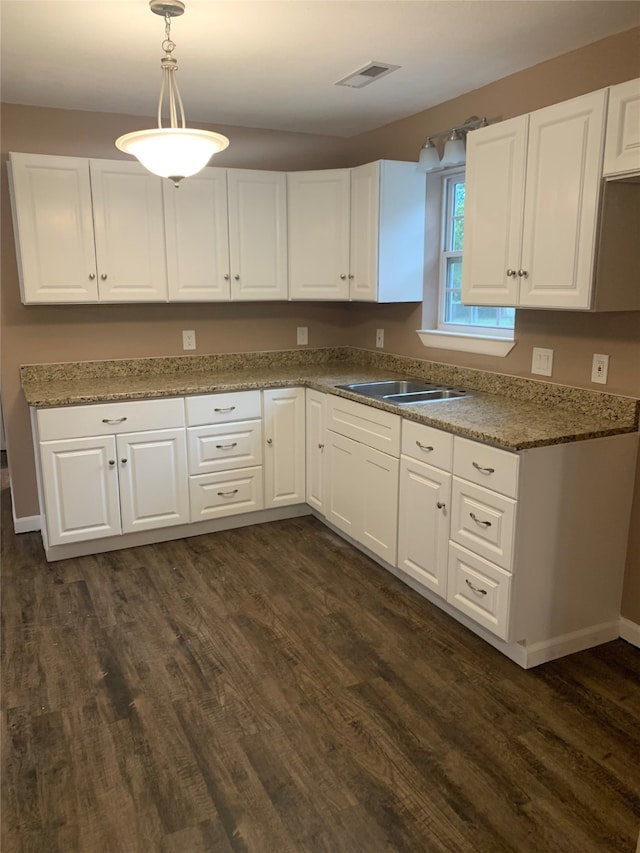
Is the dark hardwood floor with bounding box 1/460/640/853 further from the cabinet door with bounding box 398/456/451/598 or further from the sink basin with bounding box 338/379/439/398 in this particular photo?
the sink basin with bounding box 338/379/439/398

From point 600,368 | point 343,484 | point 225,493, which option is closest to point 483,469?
point 600,368

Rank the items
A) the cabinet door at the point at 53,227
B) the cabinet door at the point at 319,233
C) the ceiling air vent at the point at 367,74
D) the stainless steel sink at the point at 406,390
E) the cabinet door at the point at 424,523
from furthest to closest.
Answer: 1. the cabinet door at the point at 319,233
2. the stainless steel sink at the point at 406,390
3. the cabinet door at the point at 53,227
4. the ceiling air vent at the point at 367,74
5. the cabinet door at the point at 424,523

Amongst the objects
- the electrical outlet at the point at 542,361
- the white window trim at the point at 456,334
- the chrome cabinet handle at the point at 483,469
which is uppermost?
the white window trim at the point at 456,334

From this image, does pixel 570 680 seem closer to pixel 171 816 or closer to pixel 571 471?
pixel 571 471

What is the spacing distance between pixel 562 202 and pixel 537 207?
121mm

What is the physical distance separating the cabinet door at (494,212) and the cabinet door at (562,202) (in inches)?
2.3

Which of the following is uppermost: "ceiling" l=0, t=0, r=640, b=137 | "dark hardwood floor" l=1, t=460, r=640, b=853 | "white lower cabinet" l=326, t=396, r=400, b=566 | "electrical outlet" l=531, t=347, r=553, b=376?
"ceiling" l=0, t=0, r=640, b=137

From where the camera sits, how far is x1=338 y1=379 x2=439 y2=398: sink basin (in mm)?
3578

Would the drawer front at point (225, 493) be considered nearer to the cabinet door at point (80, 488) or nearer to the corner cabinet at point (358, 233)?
the cabinet door at point (80, 488)

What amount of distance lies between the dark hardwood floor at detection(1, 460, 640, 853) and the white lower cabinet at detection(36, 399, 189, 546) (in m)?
0.39

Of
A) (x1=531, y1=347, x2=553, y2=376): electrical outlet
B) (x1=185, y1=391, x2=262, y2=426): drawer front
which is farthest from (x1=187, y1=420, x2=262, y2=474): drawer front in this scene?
(x1=531, y1=347, x2=553, y2=376): electrical outlet

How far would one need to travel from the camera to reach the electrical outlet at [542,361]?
289cm

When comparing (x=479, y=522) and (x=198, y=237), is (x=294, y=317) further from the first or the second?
(x=479, y=522)

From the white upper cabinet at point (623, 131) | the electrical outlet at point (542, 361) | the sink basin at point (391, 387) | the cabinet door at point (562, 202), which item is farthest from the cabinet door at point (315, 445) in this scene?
the white upper cabinet at point (623, 131)
